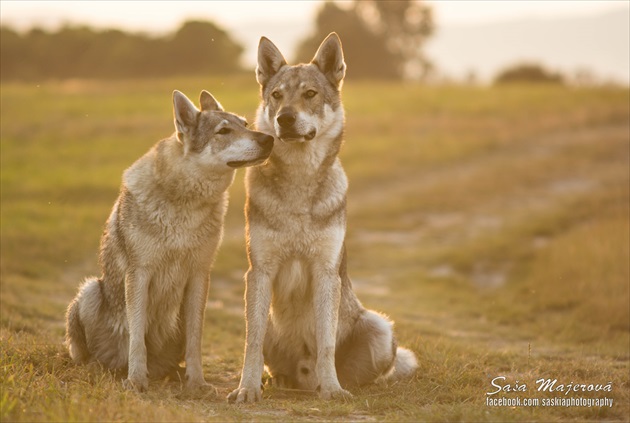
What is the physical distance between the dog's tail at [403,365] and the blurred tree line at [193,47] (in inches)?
1053

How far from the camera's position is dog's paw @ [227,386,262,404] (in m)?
5.98

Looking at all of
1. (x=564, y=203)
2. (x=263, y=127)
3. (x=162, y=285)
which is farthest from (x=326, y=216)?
(x=564, y=203)

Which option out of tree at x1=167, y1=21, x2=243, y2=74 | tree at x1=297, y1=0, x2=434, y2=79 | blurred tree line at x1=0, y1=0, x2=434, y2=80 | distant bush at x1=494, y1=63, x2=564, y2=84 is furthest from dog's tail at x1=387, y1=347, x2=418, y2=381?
tree at x1=297, y1=0, x2=434, y2=79

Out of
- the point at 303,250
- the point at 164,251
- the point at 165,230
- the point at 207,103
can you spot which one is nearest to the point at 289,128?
the point at 303,250

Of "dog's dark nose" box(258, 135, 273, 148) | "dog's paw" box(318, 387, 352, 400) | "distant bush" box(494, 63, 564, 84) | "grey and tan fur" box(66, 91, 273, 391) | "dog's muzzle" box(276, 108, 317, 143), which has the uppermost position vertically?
"distant bush" box(494, 63, 564, 84)

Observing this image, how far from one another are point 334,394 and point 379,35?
1396 inches

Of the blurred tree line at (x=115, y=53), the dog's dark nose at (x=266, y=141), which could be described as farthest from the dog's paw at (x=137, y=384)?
the blurred tree line at (x=115, y=53)

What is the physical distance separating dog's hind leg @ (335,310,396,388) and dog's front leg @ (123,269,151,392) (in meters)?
1.61

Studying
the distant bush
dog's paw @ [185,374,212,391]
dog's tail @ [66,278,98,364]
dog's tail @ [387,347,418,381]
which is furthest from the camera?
the distant bush

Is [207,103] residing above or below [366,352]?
above

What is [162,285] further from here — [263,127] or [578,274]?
[578,274]

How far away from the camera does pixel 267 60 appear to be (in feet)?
21.7

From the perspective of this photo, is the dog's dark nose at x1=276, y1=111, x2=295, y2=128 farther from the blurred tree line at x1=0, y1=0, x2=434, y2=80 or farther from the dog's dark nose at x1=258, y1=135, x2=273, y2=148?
the blurred tree line at x1=0, y1=0, x2=434, y2=80

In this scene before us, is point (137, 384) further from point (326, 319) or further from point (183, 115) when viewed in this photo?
point (183, 115)
